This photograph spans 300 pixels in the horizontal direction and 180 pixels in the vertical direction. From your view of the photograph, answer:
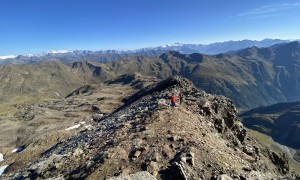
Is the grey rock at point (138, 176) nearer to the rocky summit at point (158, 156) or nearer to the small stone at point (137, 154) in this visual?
the rocky summit at point (158, 156)

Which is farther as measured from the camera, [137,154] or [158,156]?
[137,154]

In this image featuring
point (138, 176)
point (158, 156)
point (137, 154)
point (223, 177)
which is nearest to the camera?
point (223, 177)

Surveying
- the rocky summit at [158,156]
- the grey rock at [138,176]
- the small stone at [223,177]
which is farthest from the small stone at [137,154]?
the small stone at [223,177]

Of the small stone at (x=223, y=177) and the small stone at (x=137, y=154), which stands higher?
the small stone at (x=137, y=154)

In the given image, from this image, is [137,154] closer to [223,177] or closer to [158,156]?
[158,156]

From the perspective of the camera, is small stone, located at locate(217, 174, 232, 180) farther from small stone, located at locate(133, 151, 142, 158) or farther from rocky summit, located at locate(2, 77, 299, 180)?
small stone, located at locate(133, 151, 142, 158)

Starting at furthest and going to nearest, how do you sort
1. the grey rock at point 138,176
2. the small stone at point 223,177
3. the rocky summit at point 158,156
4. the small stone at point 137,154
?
the small stone at point 137,154 < the rocky summit at point 158,156 < the grey rock at point 138,176 < the small stone at point 223,177

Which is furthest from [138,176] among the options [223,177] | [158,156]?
[223,177]

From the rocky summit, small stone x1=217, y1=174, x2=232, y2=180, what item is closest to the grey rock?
the rocky summit

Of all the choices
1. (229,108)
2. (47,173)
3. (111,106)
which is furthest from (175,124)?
(111,106)

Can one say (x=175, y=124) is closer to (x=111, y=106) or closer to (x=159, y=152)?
(x=159, y=152)

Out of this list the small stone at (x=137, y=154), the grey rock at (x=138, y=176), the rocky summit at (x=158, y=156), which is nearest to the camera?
the grey rock at (x=138, y=176)

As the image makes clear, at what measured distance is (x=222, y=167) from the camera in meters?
22.5

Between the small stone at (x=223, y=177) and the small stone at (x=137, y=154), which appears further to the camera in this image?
the small stone at (x=137, y=154)
